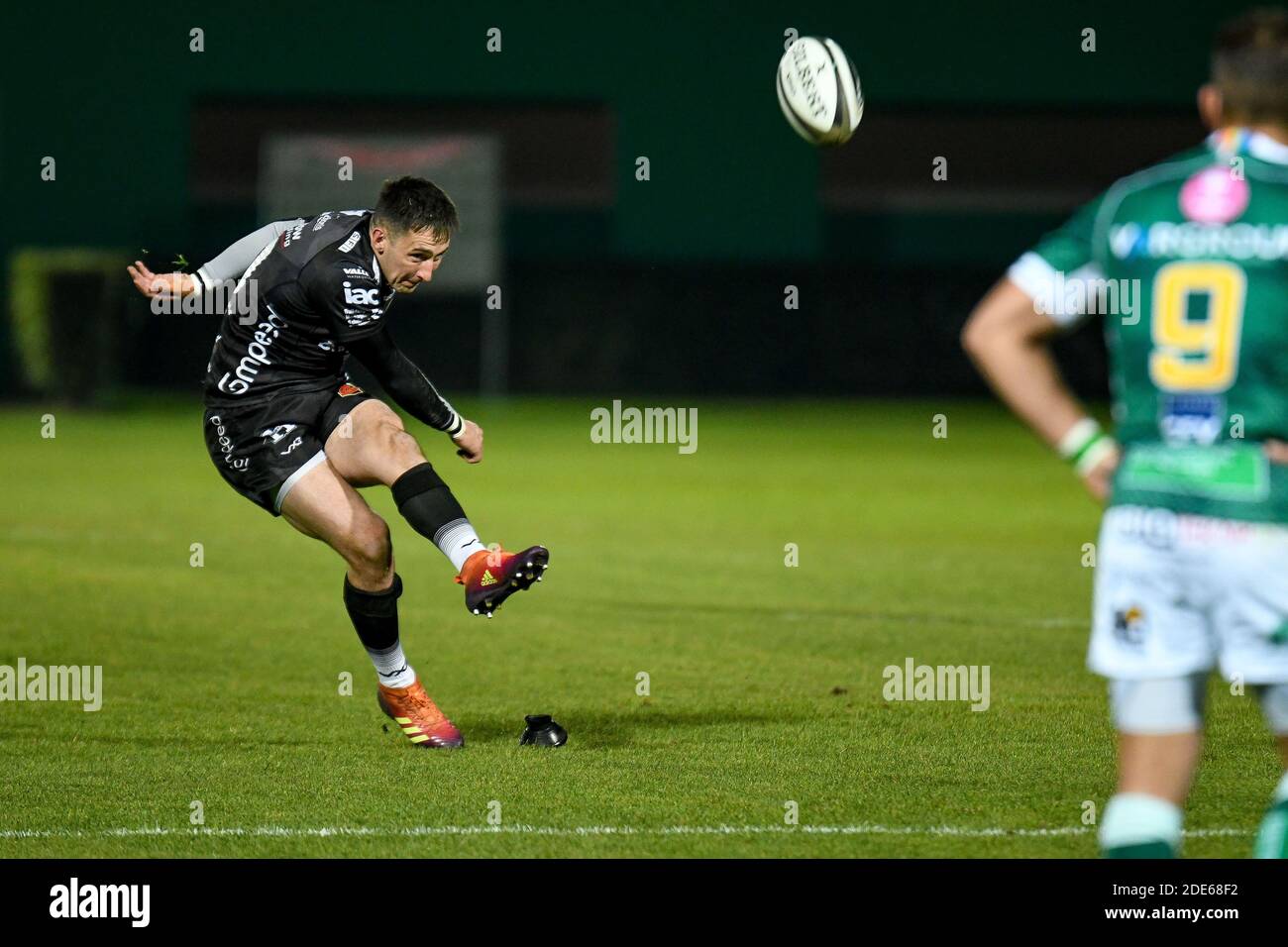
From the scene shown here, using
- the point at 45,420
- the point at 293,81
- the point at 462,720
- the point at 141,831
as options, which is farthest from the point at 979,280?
the point at 141,831

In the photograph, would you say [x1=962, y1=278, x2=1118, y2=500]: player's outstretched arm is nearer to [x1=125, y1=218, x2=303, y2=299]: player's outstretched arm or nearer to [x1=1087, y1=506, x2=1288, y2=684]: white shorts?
[x1=1087, y1=506, x2=1288, y2=684]: white shorts

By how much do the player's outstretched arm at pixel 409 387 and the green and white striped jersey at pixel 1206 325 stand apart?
12.4ft

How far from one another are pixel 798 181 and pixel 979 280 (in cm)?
365

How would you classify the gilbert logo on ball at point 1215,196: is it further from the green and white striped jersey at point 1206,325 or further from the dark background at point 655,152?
the dark background at point 655,152

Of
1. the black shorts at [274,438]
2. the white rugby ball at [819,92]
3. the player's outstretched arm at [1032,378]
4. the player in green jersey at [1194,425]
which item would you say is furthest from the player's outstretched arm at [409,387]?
the player in green jersey at [1194,425]

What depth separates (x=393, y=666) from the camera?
711 centimetres

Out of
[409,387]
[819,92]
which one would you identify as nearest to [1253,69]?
[409,387]

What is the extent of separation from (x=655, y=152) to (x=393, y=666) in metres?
24.1

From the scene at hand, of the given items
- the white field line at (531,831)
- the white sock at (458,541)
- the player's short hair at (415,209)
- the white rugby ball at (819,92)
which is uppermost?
the white rugby ball at (819,92)

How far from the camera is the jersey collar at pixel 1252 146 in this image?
364 centimetres

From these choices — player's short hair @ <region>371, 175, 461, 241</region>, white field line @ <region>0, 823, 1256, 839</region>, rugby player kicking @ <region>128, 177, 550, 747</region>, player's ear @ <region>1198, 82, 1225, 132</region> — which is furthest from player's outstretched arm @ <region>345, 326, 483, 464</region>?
player's ear @ <region>1198, 82, 1225, 132</region>

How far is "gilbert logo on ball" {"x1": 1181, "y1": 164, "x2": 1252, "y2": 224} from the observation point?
359cm

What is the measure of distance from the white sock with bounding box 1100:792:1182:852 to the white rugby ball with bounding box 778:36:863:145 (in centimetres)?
479
